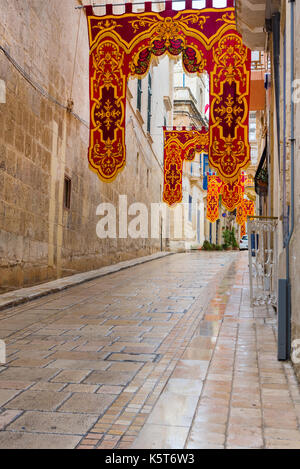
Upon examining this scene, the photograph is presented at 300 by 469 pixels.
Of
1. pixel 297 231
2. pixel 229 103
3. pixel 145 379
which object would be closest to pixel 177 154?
pixel 229 103

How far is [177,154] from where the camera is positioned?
1633cm

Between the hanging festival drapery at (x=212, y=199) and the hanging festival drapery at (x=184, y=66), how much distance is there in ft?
45.2

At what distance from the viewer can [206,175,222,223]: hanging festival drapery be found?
22.1 metres

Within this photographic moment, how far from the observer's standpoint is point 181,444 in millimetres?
2592

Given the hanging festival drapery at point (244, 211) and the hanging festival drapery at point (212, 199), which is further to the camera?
the hanging festival drapery at point (244, 211)

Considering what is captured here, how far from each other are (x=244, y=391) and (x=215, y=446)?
101cm

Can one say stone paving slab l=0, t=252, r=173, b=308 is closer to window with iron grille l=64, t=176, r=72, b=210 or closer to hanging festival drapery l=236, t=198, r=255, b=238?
window with iron grille l=64, t=176, r=72, b=210

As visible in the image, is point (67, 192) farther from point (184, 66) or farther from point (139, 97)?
point (139, 97)

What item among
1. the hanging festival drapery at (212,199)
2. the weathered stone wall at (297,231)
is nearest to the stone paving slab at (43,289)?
the weathered stone wall at (297,231)

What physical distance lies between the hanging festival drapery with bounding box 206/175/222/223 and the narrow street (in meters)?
Result: 15.0

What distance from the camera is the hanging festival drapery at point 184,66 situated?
8195mm

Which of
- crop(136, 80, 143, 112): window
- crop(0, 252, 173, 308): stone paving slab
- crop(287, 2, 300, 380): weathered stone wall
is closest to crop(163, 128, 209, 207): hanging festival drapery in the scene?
crop(136, 80, 143, 112): window

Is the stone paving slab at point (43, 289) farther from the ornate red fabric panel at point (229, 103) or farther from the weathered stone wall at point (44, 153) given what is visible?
the ornate red fabric panel at point (229, 103)

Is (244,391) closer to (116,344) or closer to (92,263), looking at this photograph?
(116,344)
